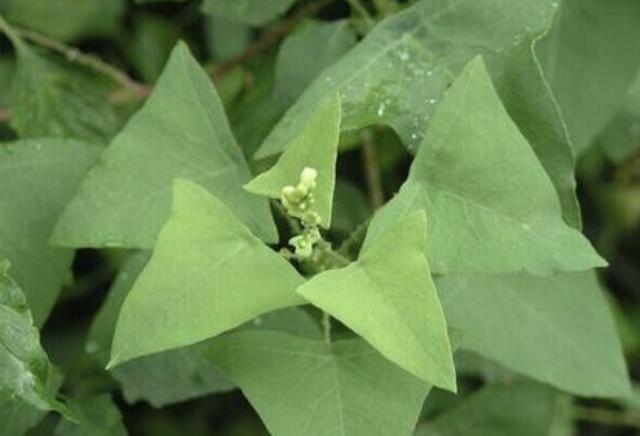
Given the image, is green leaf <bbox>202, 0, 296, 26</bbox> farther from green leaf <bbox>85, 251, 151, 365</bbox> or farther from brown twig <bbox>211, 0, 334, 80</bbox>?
green leaf <bbox>85, 251, 151, 365</bbox>

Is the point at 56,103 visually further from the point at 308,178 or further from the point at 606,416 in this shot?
the point at 606,416

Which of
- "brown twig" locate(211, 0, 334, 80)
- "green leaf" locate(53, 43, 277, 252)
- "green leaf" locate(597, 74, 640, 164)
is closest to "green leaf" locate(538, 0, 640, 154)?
"green leaf" locate(597, 74, 640, 164)

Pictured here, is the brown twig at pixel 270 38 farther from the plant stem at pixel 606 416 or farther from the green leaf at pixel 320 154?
the plant stem at pixel 606 416

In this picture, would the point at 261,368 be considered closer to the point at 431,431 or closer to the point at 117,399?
the point at 431,431

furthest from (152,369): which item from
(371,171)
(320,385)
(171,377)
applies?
(371,171)

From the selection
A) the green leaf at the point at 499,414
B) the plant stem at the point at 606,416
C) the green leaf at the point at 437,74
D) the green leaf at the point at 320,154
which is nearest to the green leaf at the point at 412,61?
the green leaf at the point at 437,74
